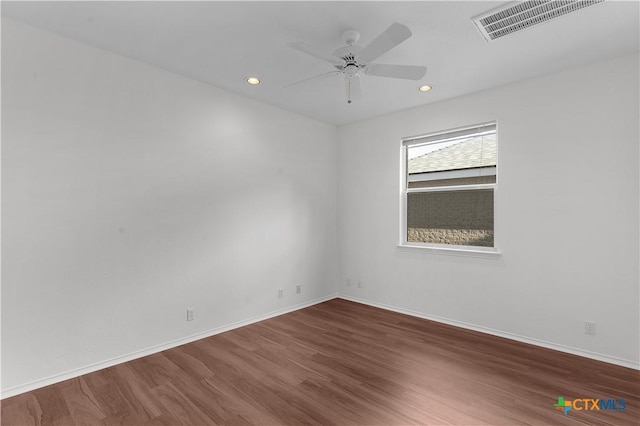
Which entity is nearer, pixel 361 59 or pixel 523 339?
pixel 361 59

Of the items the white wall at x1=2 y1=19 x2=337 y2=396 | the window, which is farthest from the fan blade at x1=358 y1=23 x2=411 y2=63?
the window

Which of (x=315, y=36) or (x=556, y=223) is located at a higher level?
(x=315, y=36)

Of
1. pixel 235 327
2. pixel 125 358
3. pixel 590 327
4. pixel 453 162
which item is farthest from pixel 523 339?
pixel 125 358

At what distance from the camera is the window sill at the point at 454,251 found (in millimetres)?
3523

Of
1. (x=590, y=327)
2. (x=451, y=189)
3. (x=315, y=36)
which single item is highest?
(x=315, y=36)

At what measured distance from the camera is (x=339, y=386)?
7.91 feet

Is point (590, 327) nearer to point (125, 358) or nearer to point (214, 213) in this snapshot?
point (214, 213)

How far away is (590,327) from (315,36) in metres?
3.63

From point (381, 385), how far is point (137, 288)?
7.71 feet

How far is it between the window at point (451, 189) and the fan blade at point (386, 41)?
6.93 feet

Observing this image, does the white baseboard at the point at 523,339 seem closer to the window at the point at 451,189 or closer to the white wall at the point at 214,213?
the white wall at the point at 214,213

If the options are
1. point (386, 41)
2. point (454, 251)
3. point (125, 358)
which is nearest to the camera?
point (386, 41)

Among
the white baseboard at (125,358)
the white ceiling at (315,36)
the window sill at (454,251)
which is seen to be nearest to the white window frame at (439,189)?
the window sill at (454,251)

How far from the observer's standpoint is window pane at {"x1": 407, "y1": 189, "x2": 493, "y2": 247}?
3686mm
